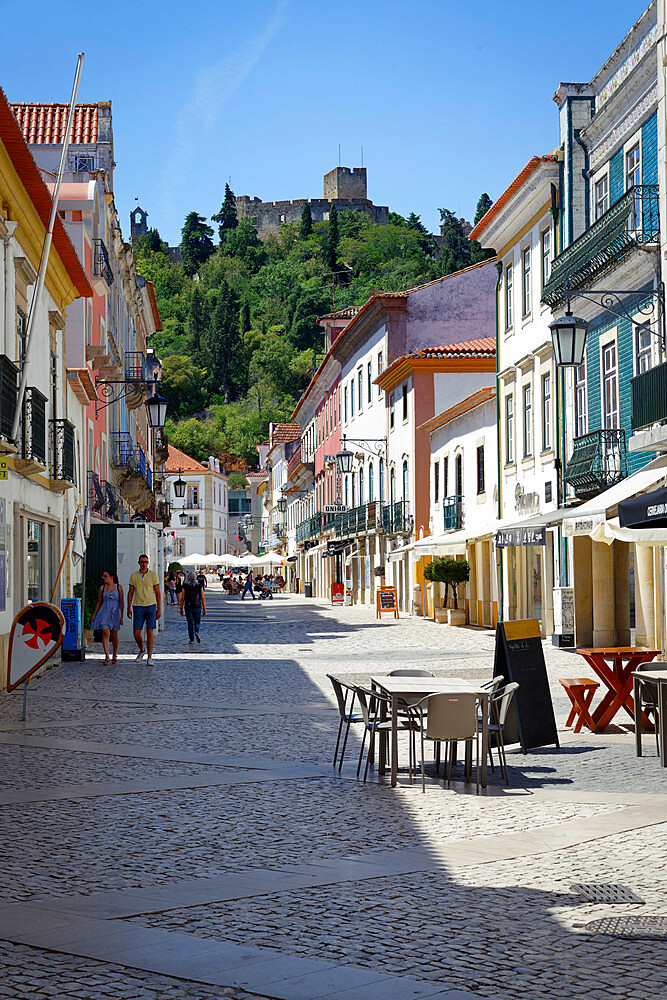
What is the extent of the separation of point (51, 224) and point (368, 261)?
11621cm

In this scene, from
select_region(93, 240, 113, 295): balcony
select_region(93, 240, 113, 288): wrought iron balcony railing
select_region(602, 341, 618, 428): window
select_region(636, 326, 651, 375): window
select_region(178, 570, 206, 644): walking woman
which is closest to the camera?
select_region(636, 326, 651, 375): window

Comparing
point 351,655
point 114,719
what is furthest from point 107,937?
point 351,655

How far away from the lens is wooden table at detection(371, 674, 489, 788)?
30.7 ft

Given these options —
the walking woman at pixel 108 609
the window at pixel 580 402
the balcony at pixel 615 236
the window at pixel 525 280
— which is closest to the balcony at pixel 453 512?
the window at pixel 525 280

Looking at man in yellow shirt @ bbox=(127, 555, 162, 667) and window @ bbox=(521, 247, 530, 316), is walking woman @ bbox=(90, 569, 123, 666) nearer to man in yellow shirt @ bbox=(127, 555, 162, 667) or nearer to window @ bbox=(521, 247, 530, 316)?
man in yellow shirt @ bbox=(127, 555, 162, 667)

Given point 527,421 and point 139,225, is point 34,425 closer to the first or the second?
point 527,421

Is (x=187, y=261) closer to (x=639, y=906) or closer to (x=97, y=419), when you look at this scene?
(x=97, y=419)

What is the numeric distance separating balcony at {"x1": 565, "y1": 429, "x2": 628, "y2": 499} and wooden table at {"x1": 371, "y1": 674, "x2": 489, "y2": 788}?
41.5 feet

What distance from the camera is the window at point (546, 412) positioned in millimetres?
27484

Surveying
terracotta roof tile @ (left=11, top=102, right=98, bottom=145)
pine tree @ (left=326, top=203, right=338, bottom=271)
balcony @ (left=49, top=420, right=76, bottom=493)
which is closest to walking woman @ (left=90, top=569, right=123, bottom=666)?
balcony @ (left=49, top=420, right=76, bottom=493)

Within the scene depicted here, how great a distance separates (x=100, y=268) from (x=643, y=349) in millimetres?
16128

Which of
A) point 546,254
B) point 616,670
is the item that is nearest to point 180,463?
point 546,254

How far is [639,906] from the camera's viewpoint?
571 centimetres

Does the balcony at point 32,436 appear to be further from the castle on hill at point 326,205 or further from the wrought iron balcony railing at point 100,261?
the castle on hill at point 326,205
